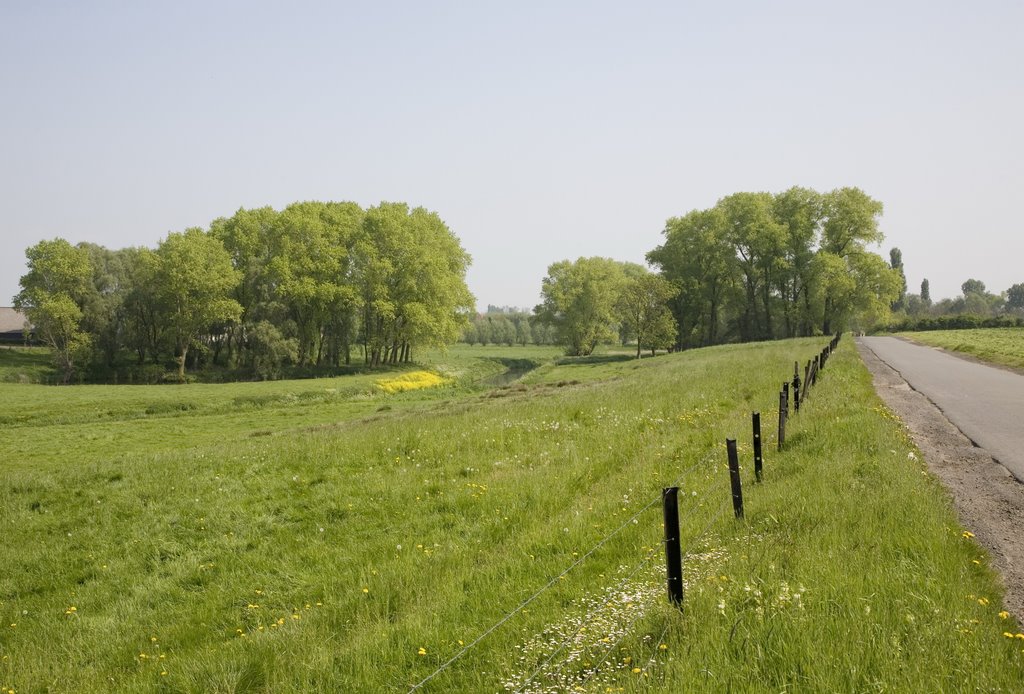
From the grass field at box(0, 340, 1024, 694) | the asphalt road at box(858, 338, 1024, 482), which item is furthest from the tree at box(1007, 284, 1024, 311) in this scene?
the grass field at box(0, 340, 1024, 694)

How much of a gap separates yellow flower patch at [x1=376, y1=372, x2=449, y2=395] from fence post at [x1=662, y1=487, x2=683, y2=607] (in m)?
45.1

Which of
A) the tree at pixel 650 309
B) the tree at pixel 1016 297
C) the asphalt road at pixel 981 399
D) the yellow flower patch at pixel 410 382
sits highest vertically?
the tree at pixel 1016 297

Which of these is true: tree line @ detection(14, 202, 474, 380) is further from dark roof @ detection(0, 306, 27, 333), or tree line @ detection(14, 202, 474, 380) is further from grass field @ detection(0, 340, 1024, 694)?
grass field @ detection(0, 340, 1024, 694)

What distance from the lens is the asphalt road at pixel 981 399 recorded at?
480 inches

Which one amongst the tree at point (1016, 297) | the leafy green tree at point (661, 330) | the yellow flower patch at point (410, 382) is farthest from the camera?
the tree at point (1016, 297)

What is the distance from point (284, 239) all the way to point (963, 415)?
58685mm

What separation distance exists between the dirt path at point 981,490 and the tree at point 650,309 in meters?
61.6

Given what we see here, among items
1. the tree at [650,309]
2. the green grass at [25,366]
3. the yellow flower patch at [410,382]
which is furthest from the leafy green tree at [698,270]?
the green grass at [25,366]

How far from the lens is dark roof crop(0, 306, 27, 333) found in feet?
275

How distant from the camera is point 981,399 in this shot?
18484mm

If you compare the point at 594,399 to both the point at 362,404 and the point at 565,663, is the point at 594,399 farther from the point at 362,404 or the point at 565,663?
the point at 362,404

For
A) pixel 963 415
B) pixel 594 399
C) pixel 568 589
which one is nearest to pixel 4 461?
pixel 594 399

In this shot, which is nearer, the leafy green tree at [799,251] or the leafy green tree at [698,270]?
the leafy green tree at [799,251]

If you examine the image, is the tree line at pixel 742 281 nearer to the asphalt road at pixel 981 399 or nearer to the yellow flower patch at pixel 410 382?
the yellow flower patch at pixel 410 382
